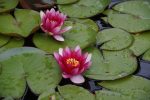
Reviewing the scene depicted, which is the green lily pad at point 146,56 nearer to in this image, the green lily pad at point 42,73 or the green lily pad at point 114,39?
the green lily pad at point 114,39

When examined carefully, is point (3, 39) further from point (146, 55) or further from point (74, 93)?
point (146, 55)

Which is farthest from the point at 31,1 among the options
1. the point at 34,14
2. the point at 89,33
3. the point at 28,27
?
the point at 89,33

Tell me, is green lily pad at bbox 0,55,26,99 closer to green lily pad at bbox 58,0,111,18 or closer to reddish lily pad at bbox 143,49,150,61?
green lily pad at bbox 58,0,111,18

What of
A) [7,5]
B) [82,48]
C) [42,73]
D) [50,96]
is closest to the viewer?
[50,96]

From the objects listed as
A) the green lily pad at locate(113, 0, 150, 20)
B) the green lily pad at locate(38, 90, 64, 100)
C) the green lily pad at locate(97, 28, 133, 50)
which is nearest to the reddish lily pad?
the green lily pad at locate(97, 28, 133, 50)

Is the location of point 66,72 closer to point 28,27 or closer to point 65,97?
point 65,97

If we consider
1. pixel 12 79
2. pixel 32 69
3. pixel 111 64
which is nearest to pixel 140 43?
pixel 111 64
